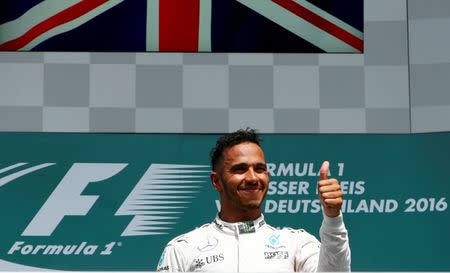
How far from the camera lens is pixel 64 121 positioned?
412 cm

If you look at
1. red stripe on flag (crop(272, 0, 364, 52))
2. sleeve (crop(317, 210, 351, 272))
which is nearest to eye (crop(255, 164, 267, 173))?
sleeve (crop(317, 210, 351, 272))

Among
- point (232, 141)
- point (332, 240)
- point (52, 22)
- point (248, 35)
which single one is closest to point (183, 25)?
point (248, 35)

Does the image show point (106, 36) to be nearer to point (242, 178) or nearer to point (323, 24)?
point (323, 24)

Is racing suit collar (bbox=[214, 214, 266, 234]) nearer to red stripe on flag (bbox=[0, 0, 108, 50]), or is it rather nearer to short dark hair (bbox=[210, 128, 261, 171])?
short dark hair (bbox=[210, 128, 261, 171])

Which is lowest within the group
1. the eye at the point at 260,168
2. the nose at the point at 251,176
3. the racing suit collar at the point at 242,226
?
the racing suit collar at the point at 242,226

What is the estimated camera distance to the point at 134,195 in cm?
407

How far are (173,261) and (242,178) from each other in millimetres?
304

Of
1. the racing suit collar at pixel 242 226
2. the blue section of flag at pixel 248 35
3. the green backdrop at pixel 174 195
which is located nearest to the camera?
the racing suit collar at pixel 242 226

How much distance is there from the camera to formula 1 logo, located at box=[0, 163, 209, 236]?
159 inches

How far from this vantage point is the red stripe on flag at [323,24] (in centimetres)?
420

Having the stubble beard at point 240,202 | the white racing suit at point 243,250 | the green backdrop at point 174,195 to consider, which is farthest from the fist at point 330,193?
the green backdrop at point 174,195

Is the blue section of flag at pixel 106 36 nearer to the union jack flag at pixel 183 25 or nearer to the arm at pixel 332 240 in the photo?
the union jack flag at pixel 183 25

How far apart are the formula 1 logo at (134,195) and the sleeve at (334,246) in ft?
6.10

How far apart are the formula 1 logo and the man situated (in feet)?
4.47
